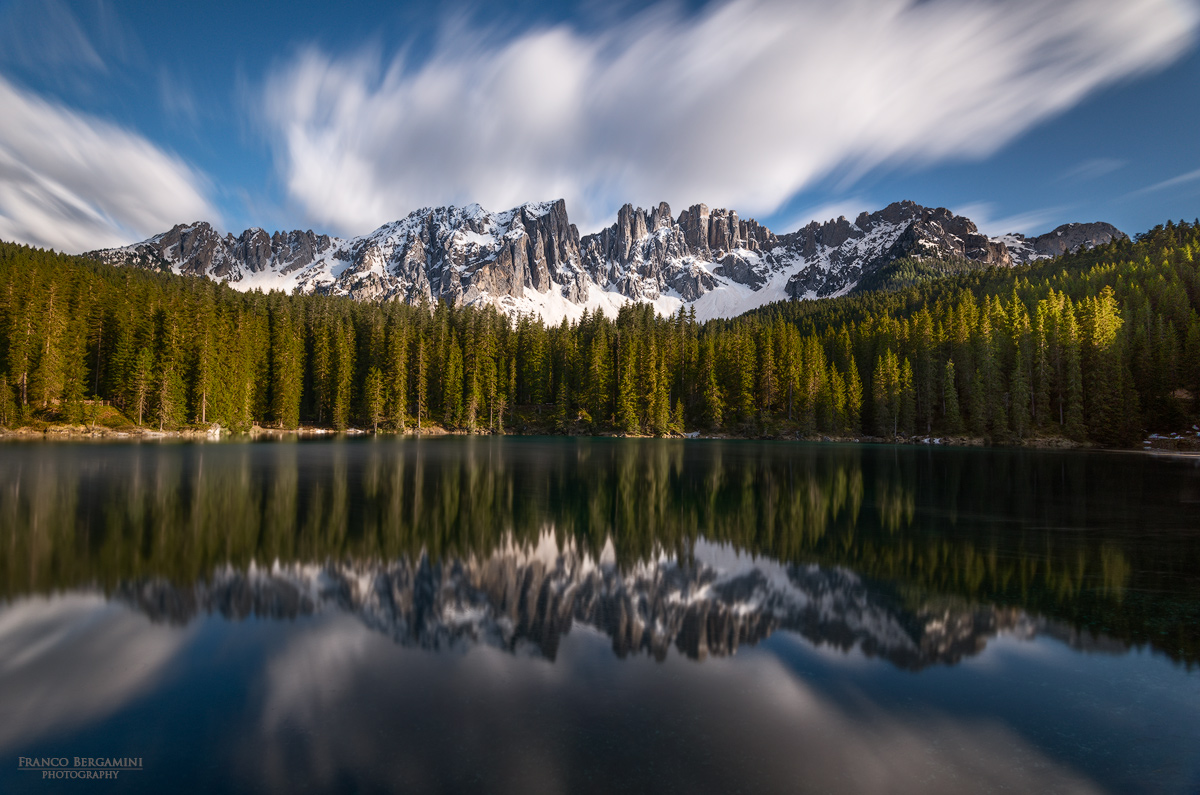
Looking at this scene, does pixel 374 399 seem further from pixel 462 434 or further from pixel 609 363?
pixel 609 363

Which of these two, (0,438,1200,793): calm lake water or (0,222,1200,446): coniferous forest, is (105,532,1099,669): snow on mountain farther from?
(0,222,1200,446): coniferous forest

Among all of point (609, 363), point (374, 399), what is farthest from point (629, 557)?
point (609, 363)

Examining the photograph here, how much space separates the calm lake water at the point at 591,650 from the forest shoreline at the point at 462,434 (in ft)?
171

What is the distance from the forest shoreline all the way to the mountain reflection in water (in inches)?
1628

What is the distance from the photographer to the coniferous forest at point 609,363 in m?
66.3

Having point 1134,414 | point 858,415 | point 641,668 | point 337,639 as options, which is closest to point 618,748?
point 641,668

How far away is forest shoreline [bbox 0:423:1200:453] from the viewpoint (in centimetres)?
5884

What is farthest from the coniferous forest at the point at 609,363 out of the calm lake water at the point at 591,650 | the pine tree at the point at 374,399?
the calm lake water at the point at 591,650

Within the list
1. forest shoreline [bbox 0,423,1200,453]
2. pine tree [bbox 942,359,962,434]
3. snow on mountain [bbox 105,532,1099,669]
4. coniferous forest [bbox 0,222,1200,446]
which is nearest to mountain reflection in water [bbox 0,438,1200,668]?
snow on mountain [bbox 105,532,1099,669]

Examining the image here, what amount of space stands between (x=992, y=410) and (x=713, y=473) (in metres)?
66.8

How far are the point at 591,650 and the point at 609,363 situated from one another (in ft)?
294

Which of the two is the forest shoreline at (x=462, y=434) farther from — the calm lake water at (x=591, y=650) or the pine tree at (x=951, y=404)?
the calm lake water at (x=591, y=650)

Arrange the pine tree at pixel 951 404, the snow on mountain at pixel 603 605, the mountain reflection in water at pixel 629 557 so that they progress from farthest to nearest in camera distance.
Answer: the pine tree at pixel 951 404 < the mountain reflection in water at pixel 629 557 < the snow on mountain at pixel 603 605

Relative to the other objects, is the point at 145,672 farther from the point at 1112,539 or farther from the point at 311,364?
the point at 311,364
